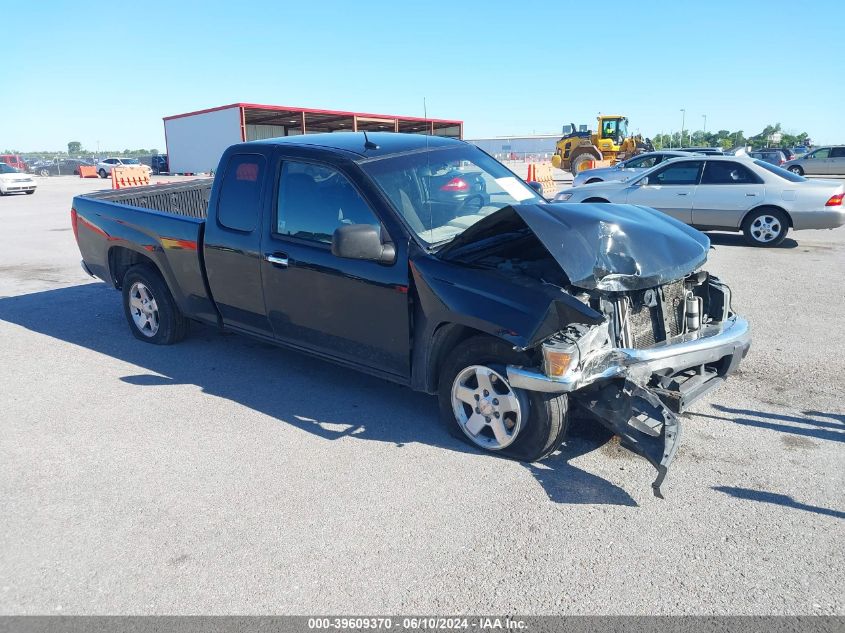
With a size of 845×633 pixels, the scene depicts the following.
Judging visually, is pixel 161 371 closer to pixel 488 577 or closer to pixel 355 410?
pixel 355 410

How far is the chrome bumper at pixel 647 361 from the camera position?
12.0 ft

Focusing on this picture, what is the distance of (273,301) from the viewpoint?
502cm

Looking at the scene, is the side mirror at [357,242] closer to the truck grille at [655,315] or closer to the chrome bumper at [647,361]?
the chrome bumper at [647,361]

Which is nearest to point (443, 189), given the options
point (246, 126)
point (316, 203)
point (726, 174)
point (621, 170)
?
point (316, 203)

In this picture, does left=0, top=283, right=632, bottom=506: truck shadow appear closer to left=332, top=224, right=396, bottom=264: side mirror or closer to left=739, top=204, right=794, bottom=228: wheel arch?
left=332, top=224, right=396, bottom=264: side mirror

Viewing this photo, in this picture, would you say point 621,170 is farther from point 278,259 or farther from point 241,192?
point 278,259

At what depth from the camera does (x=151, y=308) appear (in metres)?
6.36

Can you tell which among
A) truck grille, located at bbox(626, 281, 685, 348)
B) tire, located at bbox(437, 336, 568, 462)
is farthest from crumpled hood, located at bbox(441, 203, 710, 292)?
tire, located at bbox(437, 336, 568, 462)

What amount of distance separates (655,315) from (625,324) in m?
0.38

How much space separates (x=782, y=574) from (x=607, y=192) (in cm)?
1058

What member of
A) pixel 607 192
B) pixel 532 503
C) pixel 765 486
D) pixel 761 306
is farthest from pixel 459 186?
pixel 607 192

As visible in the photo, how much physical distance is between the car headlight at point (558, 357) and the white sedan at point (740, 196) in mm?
9545

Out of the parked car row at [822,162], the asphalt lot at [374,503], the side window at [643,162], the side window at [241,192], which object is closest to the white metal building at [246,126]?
the parked car row at [822,162]

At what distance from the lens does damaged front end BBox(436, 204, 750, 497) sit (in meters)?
3.63
